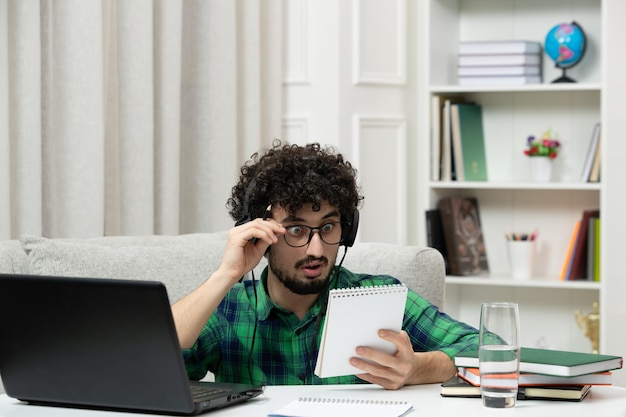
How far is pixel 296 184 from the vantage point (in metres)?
1.87

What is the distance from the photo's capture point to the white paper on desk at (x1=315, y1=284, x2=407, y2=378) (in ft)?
4.93

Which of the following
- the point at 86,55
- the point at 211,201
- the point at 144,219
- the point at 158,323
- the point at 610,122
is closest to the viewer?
the point at 158,323

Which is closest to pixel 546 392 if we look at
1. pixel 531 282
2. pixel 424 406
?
A: pixel 424 406

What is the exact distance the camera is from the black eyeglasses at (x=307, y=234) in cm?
184

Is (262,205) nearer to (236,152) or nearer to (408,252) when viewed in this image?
(408,252)

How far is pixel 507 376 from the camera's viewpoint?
147 cm

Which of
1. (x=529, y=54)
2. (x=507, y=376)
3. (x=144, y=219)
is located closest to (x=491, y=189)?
(x=529, y=54)

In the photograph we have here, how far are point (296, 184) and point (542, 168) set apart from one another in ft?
6.56

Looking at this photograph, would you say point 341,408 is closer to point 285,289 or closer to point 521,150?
point 285,289

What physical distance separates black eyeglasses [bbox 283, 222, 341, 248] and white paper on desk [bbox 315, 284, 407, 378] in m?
0.32

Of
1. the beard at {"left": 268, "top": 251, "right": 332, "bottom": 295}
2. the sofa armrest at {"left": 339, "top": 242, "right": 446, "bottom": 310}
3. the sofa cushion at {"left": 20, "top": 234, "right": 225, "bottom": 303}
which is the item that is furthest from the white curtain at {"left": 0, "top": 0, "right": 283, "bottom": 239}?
the beard at {"left": 268, "top": 251, "right": 332, "bottom": 295}

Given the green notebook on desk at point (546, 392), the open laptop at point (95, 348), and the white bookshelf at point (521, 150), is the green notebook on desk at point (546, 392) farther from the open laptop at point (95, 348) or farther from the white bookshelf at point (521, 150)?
the white bookshelf at point (521, 150)

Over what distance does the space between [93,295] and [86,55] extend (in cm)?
136

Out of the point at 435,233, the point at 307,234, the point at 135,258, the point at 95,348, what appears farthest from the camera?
the point at 435,233
